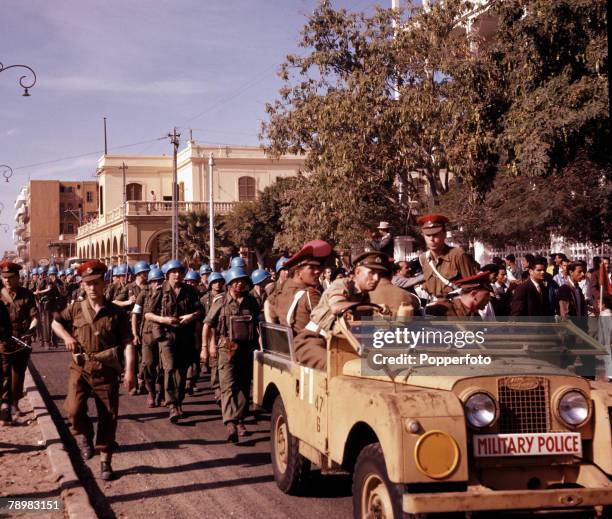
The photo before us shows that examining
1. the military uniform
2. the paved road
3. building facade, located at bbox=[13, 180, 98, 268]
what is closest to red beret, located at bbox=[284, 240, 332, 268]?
Answer: the paved road

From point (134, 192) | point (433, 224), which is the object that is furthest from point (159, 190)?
point (433, 224)

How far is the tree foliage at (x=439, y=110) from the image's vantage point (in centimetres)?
1395

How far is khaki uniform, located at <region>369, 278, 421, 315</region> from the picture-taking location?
5855 mm

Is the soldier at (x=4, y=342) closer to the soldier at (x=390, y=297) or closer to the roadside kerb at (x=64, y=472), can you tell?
the roadside kerb at (x=64, y=472)

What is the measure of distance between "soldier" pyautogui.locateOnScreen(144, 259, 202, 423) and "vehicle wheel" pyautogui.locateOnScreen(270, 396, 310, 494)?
3.65 metres

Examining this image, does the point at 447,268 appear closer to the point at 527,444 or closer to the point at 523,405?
the point at 523,405

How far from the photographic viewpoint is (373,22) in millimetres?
24203

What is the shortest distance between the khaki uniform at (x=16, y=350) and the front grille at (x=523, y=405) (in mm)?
7257

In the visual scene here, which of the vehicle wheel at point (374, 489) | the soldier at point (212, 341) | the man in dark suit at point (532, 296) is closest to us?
the vehicle wheel at point (374, 489)

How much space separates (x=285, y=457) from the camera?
6996 mm

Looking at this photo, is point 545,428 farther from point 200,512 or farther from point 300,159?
point 300,159

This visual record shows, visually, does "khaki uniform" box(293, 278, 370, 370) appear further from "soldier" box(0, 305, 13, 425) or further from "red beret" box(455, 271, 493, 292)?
"soldier" box(0, 305, 13, 425)

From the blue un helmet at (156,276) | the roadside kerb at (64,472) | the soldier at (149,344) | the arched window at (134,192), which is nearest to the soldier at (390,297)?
the roadside kerb at (64,472)

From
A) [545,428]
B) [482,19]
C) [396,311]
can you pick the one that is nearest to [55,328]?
[396,311]
